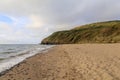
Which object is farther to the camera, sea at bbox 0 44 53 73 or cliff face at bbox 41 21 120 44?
cliff face at bbox 41 21 120 44

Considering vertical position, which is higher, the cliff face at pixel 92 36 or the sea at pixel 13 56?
the cliff face at pixel 92 36

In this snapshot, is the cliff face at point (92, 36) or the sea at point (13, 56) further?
the cliff face at point (92, 36)

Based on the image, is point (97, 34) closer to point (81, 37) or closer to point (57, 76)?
point (81, 37)

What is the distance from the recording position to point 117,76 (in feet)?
34.4

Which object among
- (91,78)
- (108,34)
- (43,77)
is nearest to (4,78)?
(43,77)

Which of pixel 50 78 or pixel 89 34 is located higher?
pixel 89 34

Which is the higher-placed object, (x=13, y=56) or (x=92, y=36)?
(x=92, y=36)

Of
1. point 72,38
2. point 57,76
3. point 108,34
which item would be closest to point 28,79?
point 57,76

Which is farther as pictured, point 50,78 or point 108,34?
point 108,34

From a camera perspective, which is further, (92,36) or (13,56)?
(92,36)

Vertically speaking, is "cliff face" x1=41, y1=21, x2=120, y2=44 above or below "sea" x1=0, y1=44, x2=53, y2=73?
above

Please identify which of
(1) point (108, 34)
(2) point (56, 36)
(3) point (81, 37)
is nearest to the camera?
(1) point (108, 34)

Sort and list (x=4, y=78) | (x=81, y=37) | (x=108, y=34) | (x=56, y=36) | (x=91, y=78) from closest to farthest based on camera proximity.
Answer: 1. (x=91, y=78)
2. (x=4, y=78)
3. (x=108, y=34)
4. (x=81, y=37)
5. (x=56, y=36)

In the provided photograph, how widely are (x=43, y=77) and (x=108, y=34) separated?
317 ft
